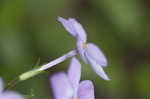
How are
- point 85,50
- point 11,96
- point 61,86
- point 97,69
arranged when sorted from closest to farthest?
point 11,96 → point 61,86 → point 97,69 → point 85,50

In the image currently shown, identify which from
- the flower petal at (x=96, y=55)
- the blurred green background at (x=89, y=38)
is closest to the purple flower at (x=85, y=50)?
the flower petal at (x=96, y=55)

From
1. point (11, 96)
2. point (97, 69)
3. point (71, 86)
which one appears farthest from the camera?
point (97, 69)

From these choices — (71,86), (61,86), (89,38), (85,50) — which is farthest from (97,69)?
(89,38)

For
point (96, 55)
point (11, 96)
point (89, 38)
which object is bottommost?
point (11, 96)

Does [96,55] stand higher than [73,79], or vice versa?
[96,55]

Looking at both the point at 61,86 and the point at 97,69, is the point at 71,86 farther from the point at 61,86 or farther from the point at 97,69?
the point at 97,69

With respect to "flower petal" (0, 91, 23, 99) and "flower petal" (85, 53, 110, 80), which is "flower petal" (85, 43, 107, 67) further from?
"flower petal" (0, 91, 23, 99)
